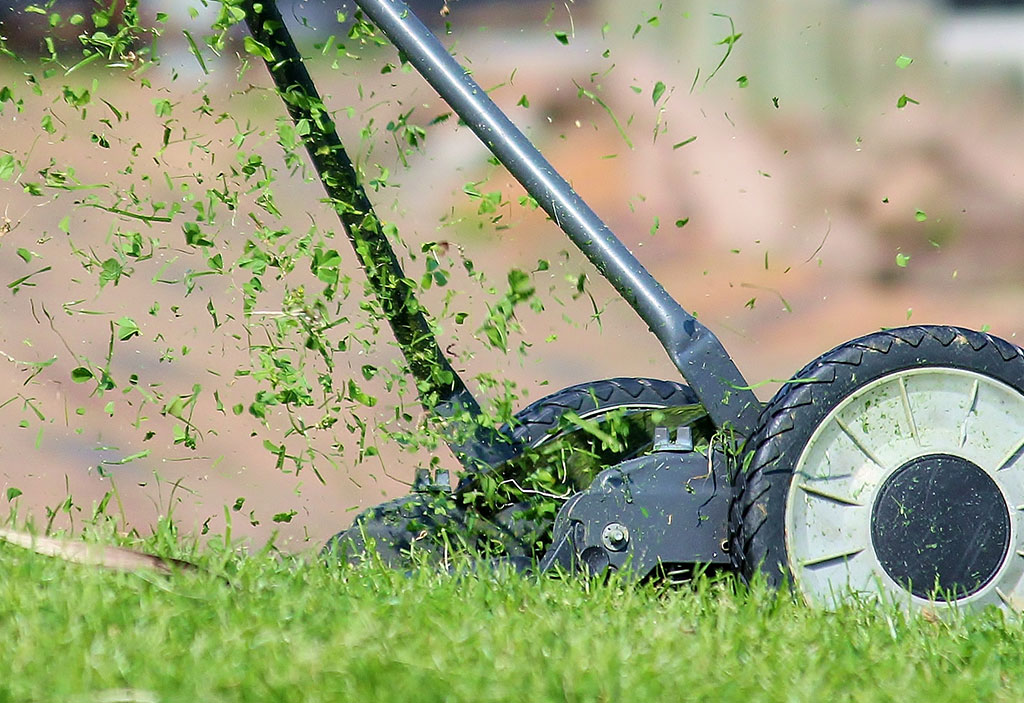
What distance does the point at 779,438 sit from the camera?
2.27 m

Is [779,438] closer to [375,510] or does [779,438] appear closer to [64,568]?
[375,510]

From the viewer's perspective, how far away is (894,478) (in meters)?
2.30

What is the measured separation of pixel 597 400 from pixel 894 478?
0.84 m

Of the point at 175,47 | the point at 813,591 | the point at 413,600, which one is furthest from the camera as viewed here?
the point at 175,47

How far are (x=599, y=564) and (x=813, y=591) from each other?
1.24ft

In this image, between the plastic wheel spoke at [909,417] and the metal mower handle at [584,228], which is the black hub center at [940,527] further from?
the metal mower handle at [584,228]

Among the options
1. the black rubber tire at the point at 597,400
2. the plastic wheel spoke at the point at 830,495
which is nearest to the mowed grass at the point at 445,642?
the plastic wheel spoke at the point at 830,495

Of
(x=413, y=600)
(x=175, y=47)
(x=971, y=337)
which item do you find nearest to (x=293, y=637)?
(x=413, y=600)

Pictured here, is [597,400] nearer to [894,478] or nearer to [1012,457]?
[894,478]

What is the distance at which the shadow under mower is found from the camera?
227 centimetres

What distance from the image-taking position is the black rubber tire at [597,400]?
2936 millimetres

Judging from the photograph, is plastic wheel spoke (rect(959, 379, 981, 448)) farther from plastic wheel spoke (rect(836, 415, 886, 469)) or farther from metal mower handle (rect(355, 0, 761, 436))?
metal mower handle (rect(355, 0, 761, 436))

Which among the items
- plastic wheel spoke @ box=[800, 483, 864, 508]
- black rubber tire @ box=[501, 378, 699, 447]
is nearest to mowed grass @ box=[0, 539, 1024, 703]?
plastic wheel spoke @ box=[800, 483, 864, 508]

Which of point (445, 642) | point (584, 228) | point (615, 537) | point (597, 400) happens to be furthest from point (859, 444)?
point (445, 642)
